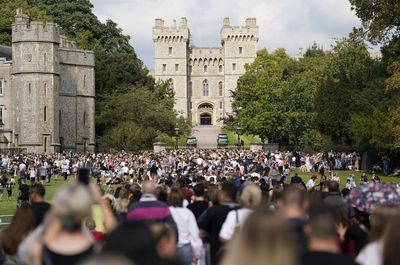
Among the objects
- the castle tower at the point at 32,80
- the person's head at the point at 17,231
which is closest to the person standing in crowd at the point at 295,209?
the person's head at the point at 17,231

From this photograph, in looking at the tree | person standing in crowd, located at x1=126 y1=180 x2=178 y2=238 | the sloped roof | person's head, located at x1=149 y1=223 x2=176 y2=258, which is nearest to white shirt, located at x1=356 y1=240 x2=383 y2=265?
person's head, located at x1=149 y1=223 x2=176 y2=258

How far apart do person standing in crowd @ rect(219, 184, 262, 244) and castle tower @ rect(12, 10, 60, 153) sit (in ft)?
199

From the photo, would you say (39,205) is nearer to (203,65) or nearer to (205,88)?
(205,88)

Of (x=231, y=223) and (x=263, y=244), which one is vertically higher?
(x=263, y=244)

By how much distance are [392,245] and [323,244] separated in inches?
21.1

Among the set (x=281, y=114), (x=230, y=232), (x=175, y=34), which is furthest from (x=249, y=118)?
(x=230, y=232)

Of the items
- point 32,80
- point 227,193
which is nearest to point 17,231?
point 227,193

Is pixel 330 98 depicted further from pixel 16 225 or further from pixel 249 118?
pixel 16 225

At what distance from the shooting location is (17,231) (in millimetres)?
8500

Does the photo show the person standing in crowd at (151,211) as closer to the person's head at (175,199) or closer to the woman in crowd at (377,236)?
the person's head at (175,199)

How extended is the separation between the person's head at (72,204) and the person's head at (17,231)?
8.10ft

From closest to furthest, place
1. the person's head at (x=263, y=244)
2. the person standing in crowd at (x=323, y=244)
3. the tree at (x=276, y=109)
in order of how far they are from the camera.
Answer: the person's head at (x=263, y=244)
the person standing in crowd at (x=323, y=244)
the tree at (x=276, y=109)

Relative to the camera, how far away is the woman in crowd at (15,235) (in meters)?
8.38

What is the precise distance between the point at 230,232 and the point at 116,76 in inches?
3027
